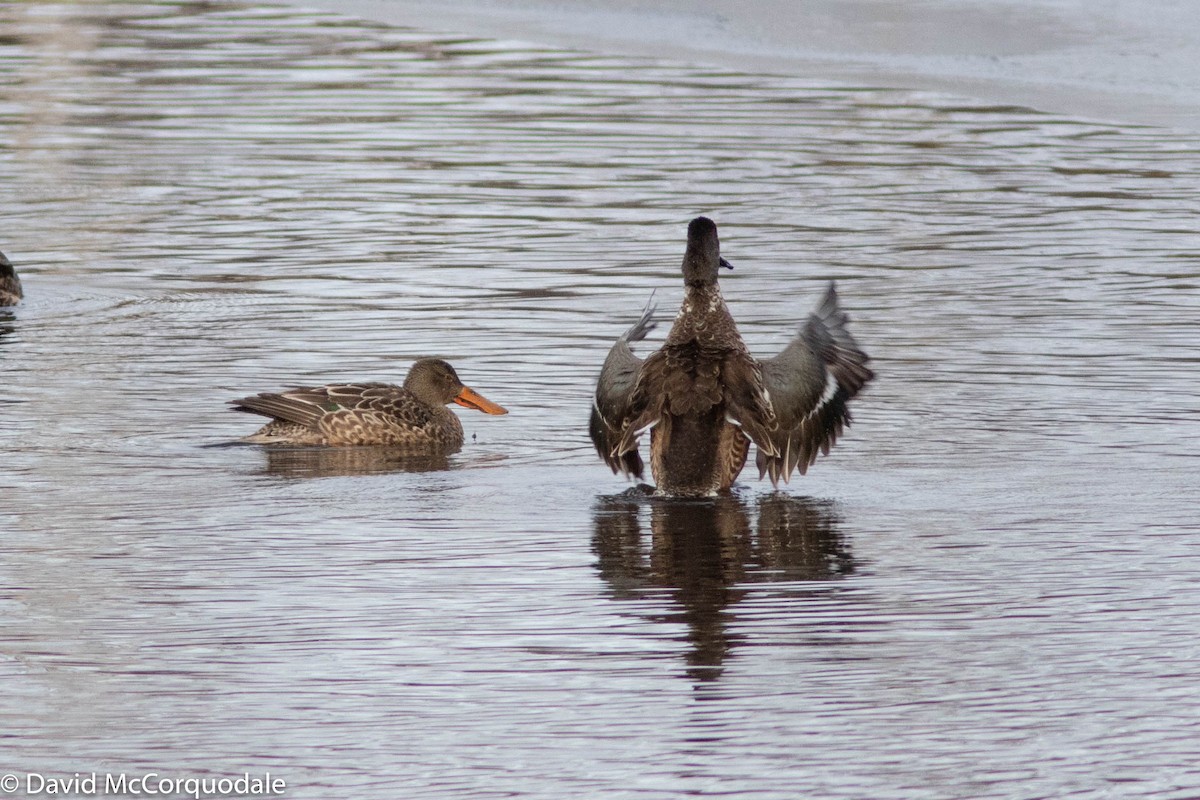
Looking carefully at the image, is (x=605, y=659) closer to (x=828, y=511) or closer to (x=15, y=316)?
(x=828, y=511)

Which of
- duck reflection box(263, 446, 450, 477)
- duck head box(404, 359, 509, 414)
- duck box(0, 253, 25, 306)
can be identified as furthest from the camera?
duck box(0, 253, 25, 306)

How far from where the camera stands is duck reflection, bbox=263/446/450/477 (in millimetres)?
10914

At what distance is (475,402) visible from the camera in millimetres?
11859

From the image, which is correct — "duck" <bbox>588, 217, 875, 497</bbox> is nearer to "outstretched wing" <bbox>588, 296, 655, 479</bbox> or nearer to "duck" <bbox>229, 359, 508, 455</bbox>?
"outstretched wing" <bbox>588, 296, 655, 479</bbox>

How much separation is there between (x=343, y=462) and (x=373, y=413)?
40 centimetres

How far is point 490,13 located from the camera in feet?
104

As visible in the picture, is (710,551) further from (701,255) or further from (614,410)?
(701,255)

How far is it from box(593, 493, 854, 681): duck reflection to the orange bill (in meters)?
1.81

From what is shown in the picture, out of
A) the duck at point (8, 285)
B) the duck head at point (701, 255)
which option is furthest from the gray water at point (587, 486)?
the duck head at point (701, 255)

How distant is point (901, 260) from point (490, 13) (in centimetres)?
1625
